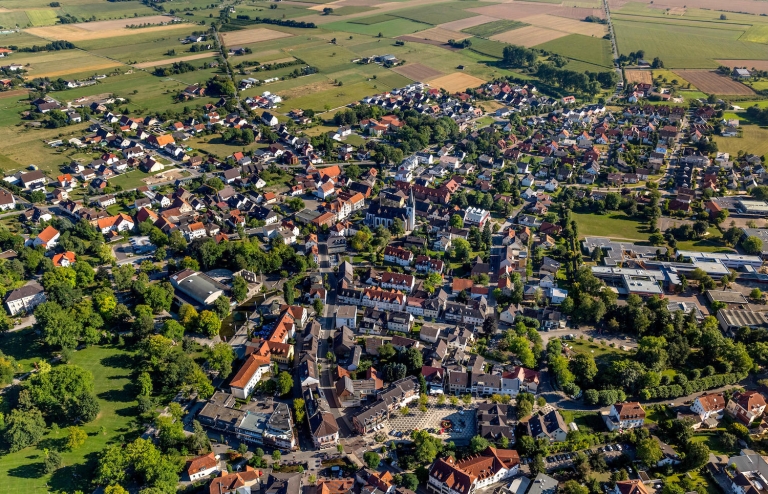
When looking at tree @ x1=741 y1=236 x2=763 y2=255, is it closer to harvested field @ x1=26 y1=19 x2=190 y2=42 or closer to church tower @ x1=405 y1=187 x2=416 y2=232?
church tower @ x1=405 y1=187 x2=416 y2=232

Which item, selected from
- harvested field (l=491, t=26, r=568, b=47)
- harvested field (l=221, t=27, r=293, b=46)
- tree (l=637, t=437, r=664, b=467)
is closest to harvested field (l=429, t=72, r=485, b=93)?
harvested field (l=491, t=26, r=568, b=47)

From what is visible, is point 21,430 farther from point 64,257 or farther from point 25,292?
point 64,257

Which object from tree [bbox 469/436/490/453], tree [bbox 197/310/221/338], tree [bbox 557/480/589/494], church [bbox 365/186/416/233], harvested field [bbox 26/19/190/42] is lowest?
tree [bbox 557/480/589/494]

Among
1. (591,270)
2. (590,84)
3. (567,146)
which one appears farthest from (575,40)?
(591,270)

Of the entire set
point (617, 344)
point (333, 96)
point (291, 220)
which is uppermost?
point (333, 96)

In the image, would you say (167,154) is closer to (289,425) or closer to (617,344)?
(289,425)

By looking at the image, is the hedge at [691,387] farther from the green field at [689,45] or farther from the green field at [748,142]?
the green field at [689,45]
